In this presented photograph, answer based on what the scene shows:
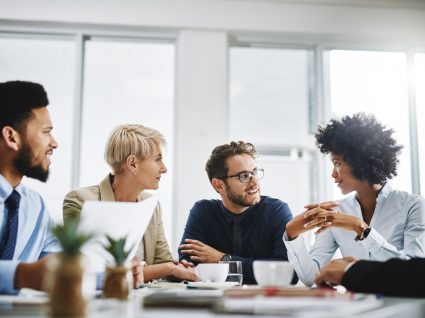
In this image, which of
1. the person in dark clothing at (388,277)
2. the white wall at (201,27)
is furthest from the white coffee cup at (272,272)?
the white wall at (201,27)

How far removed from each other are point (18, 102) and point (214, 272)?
0.97m

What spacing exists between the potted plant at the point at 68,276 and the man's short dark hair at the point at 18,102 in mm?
1168

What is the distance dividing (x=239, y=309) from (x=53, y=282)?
0.34m

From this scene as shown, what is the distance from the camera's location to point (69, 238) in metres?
0.89

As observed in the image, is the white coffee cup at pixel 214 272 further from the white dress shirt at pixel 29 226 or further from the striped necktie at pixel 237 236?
the striped necktie at pixel 237 236

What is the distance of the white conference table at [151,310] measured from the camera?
3.09 ft

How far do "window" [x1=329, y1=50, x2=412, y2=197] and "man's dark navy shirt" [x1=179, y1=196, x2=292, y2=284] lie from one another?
2.02 m

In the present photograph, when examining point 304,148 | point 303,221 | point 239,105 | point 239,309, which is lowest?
point 239,309

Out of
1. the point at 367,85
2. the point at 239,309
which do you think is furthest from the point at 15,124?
the point at 367,85

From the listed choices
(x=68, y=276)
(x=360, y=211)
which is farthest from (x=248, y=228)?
(x=68, y=276)

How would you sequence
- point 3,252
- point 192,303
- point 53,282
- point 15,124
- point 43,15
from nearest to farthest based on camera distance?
point 53,282, point 192,303, point 3,252, point 15,124, point 43,15

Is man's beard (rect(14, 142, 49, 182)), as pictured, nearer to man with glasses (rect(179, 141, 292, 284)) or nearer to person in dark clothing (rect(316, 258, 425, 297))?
man with glasses (rect(179, 141, 292, 284))

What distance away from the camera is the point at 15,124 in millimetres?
1951

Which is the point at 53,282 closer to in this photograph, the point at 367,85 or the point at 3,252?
the point at 3,252
